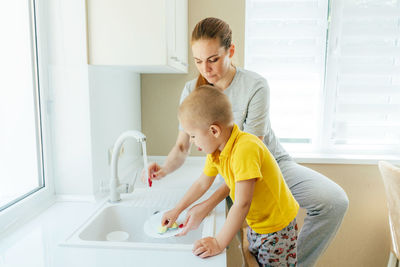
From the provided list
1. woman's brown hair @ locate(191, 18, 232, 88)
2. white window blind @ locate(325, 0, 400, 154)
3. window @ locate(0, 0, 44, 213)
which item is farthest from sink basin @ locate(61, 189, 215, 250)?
white window blind @ locate(325, 0, 400, 154)

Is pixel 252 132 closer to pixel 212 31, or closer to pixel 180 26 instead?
pixel 212 31

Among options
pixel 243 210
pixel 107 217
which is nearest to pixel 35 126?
pixel 107 217

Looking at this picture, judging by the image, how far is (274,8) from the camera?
218cm

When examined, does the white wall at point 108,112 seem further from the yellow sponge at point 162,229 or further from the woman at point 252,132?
the yellow sponge at point 162,229

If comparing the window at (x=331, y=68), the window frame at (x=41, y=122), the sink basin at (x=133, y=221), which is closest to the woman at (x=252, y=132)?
the sink basin at (x=133, y=221)

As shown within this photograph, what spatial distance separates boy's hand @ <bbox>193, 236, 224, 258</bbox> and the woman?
0.18 m

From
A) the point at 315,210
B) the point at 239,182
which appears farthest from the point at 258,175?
the point at 315,210

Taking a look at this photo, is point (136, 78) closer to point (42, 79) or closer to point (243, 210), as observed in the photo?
point (42, 79)

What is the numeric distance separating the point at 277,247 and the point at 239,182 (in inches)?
13.2

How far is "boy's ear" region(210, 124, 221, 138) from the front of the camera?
3.04 feet

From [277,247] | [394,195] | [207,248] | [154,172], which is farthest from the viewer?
[394,195]

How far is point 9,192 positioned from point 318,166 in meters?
1.85

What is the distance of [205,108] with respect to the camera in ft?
3.00

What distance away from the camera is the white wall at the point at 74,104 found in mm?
1260
